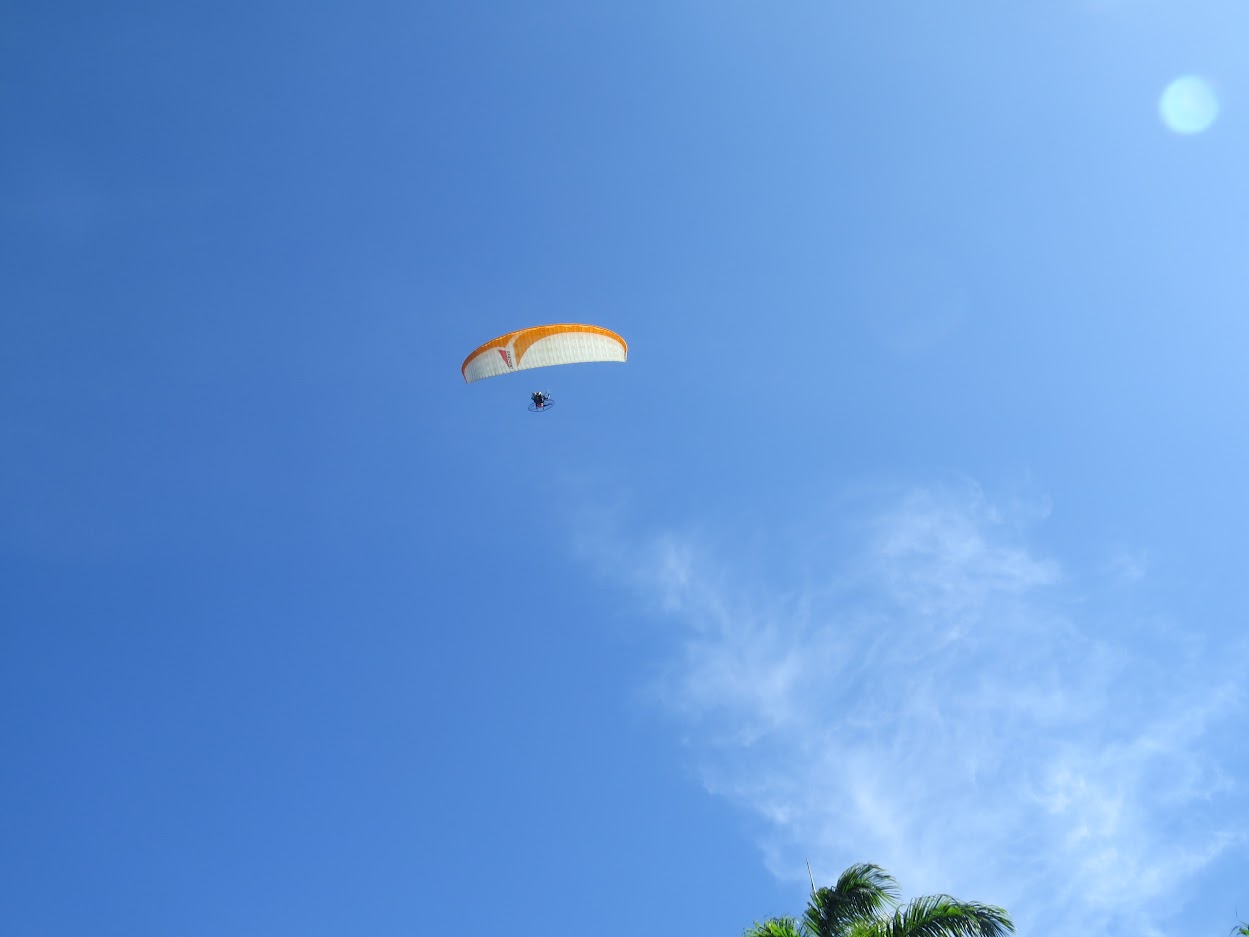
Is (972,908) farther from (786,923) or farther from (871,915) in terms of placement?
(786,923)

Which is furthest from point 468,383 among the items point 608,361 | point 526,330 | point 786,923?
point 786,923

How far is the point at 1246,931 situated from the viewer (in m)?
16.4

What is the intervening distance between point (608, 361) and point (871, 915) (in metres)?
33.7

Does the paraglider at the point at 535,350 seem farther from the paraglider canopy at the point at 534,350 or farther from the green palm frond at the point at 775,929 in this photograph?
the green palm frond at the point at 775,929

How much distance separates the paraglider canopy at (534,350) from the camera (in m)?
45.2

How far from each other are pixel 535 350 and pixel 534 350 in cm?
5

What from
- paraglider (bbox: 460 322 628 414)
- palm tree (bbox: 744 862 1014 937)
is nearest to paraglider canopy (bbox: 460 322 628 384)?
paraglider (bbox: 460 322 628 414)

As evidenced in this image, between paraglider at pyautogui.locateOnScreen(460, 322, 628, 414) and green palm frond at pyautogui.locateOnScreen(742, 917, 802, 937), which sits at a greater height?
paraglider at pyautogui.locateOnScreen(460, 322, 628, 414)

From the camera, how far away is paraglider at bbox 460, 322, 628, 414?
148 feet

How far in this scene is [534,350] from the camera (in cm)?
4519

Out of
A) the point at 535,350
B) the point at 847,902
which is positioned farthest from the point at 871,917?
the point at 535,350

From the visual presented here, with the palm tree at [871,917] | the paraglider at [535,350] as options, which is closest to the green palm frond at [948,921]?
the palm tree at [871,917]

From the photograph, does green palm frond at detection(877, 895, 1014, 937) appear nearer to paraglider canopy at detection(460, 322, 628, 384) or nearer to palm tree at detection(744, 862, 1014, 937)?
palm tree at detection(744, 862, 1014, 937)

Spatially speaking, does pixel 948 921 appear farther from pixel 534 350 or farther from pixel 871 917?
pixel 534 350
